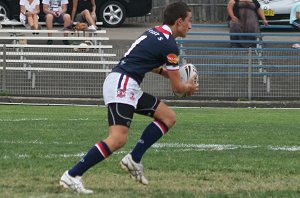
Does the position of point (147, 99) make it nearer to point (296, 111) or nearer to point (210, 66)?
point (296, 111)

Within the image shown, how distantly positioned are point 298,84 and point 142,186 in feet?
50.9

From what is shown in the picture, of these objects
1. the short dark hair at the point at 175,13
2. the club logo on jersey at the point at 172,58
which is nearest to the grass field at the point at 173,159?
the club logo on jersey at the point at 172,58

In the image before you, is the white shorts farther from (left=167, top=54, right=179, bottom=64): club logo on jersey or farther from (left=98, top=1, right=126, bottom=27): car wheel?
(left=98, top=1, right=126, bottom=27): car wheel

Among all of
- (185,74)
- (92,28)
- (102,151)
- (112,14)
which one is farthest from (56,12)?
(102,151)

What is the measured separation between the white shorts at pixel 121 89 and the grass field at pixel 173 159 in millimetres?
806

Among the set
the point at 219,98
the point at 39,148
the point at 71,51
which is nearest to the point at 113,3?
the point at 71,51

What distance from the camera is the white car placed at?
2801 cm

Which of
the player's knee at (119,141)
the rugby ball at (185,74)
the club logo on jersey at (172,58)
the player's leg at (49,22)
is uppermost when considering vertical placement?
the club logo on jersey at (172,58)

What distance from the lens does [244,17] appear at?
25344mm

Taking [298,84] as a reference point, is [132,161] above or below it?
above

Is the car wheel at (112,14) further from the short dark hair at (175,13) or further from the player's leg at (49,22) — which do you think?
the short dark hair at (175,13)

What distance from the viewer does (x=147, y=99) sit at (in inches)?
353

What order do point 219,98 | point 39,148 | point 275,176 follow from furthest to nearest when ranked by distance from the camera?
point 219,98
point 39,148
point 275,176

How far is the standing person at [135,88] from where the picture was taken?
8508mm
